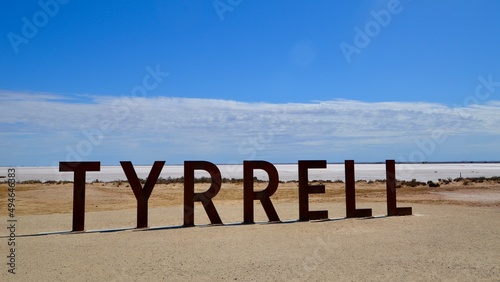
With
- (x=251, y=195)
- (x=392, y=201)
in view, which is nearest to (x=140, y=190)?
(x=251, y=195)

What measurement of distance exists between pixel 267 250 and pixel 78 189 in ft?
25.0

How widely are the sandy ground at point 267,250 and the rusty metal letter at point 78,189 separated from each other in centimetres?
60

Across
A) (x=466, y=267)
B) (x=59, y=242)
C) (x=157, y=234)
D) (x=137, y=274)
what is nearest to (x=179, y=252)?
(x=137, y=274)

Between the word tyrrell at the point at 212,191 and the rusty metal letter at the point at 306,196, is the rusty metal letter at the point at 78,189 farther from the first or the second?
the rusty metal letter at the point at 306,196

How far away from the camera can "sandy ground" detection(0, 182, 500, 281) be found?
8.41 meters

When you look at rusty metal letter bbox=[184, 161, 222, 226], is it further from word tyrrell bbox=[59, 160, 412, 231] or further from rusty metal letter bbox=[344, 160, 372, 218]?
rusty metal letter bbox=[344, 160, 372, 218]

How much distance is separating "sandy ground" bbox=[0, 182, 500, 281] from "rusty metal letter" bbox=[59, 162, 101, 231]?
0.60 meters

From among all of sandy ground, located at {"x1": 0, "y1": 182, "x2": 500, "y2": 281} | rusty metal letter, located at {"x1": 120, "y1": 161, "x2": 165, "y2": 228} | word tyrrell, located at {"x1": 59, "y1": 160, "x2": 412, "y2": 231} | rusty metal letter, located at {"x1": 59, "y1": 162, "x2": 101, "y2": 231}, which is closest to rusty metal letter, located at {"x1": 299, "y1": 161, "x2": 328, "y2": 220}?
word tyrrell, located at {"x1": 59, "y1": 160, "x2": 412, "y2": 231}

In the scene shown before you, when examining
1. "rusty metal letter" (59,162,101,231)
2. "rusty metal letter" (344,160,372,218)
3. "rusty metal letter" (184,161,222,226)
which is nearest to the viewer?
"rusty metal letter" (59,162,101,231)

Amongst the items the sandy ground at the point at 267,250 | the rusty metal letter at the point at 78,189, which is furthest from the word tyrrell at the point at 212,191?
the sandy ground at the point at 267,250

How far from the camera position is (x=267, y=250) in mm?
10750

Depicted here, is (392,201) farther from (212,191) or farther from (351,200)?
(212,191)

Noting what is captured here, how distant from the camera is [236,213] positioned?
20.0 m

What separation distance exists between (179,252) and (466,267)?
22.1 ft
